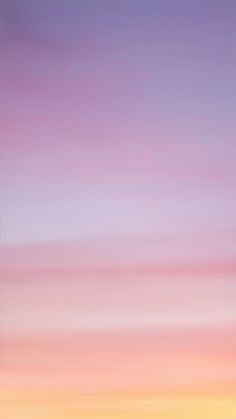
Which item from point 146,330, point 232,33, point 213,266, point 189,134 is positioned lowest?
point 146,330

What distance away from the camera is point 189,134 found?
5.81 feet

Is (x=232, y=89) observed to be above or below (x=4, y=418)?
above

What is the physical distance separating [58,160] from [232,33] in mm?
519


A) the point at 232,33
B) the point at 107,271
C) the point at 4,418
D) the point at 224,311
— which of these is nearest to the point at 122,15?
the point at 232,33

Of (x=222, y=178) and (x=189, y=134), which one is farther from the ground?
(x=189, y=134)

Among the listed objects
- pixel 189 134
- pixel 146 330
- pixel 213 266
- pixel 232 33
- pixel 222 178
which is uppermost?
pixel 232 33

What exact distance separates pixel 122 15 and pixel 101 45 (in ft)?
0.30

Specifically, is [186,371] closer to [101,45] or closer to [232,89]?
[232,89]

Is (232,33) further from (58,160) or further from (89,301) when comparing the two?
(89,301)

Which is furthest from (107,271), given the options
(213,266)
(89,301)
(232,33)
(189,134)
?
(232,33)

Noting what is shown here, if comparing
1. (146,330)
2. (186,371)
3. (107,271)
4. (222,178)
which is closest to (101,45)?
(222,178)

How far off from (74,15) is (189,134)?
0.41 meters

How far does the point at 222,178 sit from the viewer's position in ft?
5.74

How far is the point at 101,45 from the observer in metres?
1.80
